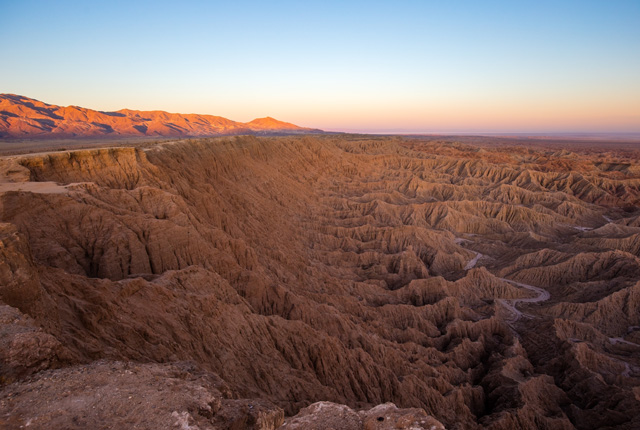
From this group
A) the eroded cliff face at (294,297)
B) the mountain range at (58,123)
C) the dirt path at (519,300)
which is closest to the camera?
the eroded cliff face at (294,297)

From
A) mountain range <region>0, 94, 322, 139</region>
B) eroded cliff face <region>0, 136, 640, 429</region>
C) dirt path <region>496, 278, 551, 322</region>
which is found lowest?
dirt path <region>496, 278, 551, 322</region>

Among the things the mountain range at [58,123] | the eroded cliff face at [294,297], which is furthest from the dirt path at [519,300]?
the mountain range at [58,123]

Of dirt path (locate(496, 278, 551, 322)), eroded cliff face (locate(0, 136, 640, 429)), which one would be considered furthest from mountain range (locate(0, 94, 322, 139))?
dirt path (locate(496, 278, 551, 322))

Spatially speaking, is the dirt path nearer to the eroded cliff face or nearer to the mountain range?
the eroded cliff face

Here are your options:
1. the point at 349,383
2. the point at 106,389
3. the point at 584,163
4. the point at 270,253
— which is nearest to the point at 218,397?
the point at 106,389

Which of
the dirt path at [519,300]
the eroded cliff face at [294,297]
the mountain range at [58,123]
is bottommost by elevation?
the dirt path at [519,300]

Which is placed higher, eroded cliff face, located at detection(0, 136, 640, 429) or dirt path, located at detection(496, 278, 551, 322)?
eroded cliff face, located at detection(0, 136, 640, 429)

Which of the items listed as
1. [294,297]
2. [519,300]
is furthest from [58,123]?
[519,300]

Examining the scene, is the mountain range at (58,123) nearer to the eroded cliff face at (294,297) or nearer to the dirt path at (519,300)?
the eroded cliff face at (294,297)

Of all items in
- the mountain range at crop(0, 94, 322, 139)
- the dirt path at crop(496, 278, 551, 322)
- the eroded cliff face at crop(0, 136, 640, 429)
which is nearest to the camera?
the eroded cliff face at crop(0, 136, 640, 429)

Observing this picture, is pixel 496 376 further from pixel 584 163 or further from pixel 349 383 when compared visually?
pixel 584 163
